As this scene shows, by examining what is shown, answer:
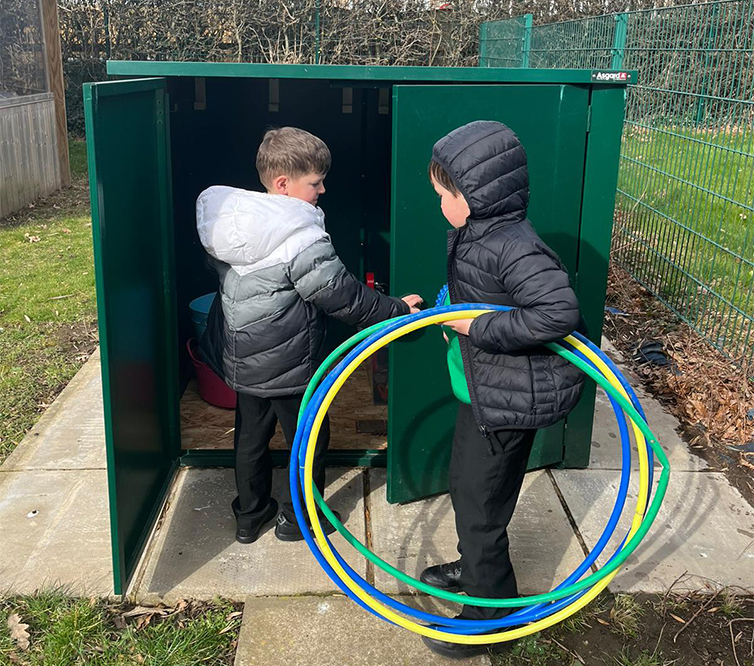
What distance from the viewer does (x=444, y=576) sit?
10.3 ft

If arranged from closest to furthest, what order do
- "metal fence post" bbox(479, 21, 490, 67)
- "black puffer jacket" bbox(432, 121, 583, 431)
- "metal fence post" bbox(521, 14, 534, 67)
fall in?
"black puffer jacket" bbox(432, 121, 583, 431) → "metal fence post" bbox(521, 14, 534, 67) → "metal fence post" bbox(479, 21, 490, 67)

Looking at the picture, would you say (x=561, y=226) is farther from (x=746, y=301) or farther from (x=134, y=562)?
(x=134, y=562)

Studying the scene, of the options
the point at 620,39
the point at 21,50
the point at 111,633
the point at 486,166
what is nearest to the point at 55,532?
the point at 111,633

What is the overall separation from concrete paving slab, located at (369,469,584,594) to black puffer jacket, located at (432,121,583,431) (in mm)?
961

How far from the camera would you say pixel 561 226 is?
3.65 m

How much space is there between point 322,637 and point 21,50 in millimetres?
9565

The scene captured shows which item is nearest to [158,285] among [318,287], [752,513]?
[318,287]

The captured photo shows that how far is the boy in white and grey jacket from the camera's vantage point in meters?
2.98

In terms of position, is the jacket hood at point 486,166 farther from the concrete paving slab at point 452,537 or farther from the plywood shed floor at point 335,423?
the plywood shed floor at point 335,423

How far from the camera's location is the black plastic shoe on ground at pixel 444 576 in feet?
10.3

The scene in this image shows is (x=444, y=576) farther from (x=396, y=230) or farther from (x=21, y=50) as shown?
(x=21, y=50)

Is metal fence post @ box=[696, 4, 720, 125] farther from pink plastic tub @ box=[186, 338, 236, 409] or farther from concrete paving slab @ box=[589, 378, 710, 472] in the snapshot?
pink plastic tub @ box=[186, 338, 236, 409]

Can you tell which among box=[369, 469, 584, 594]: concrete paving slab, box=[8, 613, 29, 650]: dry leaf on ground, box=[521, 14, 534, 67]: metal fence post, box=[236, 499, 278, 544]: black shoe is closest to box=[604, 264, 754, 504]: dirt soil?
box=[369, 469, 584, 594]: concrete paving slab

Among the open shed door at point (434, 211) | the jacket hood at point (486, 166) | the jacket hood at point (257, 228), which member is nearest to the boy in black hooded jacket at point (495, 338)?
the jacket hood at point (486, 166)
